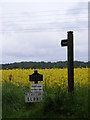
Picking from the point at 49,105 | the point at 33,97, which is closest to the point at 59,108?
the point at 49,105

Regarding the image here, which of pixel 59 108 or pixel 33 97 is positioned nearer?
pixel 59 108

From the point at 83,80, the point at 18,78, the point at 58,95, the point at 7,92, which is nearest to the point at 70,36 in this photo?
the point at 58,95

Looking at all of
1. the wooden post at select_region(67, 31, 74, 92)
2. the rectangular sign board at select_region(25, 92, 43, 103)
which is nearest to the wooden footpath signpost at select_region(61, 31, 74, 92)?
the wooden post at select_region(67, 31, 74, 92)

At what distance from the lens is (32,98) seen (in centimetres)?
884

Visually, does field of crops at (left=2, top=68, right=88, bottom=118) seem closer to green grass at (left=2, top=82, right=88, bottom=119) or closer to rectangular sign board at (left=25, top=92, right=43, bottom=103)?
green grass at (left=2, top=82, right=88, bottom=119)

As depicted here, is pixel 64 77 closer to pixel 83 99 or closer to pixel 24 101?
pixel 24 101

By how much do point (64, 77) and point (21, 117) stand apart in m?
5.31

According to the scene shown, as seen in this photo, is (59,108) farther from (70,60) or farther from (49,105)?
(70,60)

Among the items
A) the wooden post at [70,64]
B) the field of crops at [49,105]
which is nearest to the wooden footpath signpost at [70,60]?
the wooden post at [70,64]

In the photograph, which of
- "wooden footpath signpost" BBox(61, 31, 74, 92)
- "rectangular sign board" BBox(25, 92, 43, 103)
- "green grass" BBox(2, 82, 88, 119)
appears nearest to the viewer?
"green grass" BBox(2, 82, 88, 119)

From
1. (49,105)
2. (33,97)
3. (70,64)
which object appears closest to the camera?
(49,105)

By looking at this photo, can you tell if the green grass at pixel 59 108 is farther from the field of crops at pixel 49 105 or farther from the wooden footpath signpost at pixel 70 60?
the wooden footpath signpost at pixel 70 60

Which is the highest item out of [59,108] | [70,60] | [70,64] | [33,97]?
[70,60]

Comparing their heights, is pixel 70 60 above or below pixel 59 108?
above
